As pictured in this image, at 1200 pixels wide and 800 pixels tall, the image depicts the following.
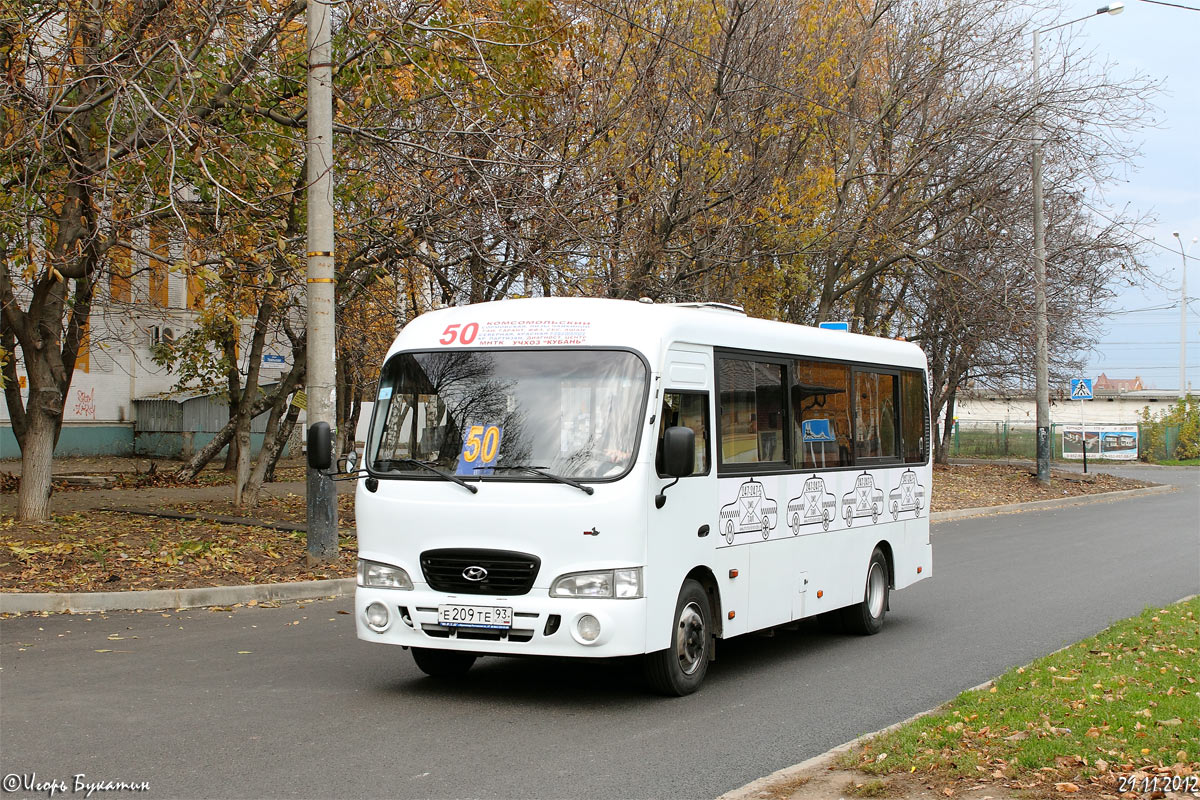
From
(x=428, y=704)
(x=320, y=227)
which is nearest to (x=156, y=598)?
(x=320, y=227)

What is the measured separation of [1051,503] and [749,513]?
22943 mm

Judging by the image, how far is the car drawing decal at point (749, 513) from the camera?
28.7 ft

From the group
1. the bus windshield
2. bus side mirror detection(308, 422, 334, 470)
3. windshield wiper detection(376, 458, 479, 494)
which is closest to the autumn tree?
bus side mirror detection(308, 422, 334, 470)

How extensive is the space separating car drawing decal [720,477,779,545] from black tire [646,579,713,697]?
23.4 inches

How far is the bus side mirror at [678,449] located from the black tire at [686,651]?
40.4 inches

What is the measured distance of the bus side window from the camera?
795cm

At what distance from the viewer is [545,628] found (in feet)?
24.3

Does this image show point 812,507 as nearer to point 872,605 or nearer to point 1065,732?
point 872,605

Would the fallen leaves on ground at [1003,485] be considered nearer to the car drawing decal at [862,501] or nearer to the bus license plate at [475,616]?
the car drawing decal at [862,501]

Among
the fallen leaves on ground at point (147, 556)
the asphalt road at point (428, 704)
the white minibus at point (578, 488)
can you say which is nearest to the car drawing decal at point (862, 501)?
the asphalt road at point (428, 704)

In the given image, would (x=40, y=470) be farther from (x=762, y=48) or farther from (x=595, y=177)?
(x=762, y=48)

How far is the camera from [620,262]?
19.9 m

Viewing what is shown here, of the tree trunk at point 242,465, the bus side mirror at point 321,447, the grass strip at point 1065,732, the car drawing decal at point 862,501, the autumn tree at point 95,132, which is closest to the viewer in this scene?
the grass strip at point 1065,732

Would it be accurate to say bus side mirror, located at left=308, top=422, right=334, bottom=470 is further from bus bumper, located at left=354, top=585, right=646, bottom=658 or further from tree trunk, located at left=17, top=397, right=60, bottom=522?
tree trunk, located at left=17, top=397, right=60, bottom=522
